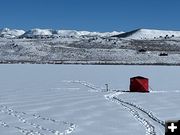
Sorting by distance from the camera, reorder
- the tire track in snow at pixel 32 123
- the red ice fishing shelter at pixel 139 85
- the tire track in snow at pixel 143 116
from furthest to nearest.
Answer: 1. the red ice fishing shelter at pixel 139 85
2. the tire track in snow at pixel 143 116
3. the tire track in snow at pixel 32 123

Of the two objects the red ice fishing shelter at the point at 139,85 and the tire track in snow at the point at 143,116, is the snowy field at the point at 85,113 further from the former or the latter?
the red ice fishing shelter at the point at 139,85

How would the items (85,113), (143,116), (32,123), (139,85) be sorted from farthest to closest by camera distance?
(139,85), (85,113), (143,116), (32,123)

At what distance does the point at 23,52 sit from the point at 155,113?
87.6m

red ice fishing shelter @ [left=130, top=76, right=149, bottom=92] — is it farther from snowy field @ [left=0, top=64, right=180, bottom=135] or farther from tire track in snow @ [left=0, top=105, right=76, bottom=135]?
tire track in snow @ [left=0, top=105, right=76, bottom=135]

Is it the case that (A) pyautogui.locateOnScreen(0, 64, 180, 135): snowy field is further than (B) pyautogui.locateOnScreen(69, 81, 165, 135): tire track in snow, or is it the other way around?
(B) pyautogui.locateOnScreen(69, 81, 165, 135): tire track in snow

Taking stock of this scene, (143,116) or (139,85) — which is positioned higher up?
(139,85)

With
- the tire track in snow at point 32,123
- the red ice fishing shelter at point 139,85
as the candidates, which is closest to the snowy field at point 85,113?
the tire track in snow at point 32,123

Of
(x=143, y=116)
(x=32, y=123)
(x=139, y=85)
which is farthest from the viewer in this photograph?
(x=139, y=85)

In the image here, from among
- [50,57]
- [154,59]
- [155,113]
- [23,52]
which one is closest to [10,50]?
[23,52]

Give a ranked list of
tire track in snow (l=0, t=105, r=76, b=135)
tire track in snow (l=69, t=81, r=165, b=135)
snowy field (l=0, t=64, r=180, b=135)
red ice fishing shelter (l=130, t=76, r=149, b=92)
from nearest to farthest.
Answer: tire track in snow (l=0, t=105, r=76, b=135), snowy field (l=0, t=64, r=180, b=135), tire track in snow (l=69, t=81, r=165, b=135), red ice fishing shelter (l=130, t=76, r=149, b=92)

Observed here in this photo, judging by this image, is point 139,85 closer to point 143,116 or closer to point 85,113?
point 85,113

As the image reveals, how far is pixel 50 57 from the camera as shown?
3748 inches

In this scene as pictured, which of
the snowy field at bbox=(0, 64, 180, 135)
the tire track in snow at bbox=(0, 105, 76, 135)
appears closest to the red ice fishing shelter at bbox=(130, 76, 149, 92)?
the snowy field at bbox=(0, 64, 180, 135)

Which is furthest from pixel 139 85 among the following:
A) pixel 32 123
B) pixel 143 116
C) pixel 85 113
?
pixel 32 123
